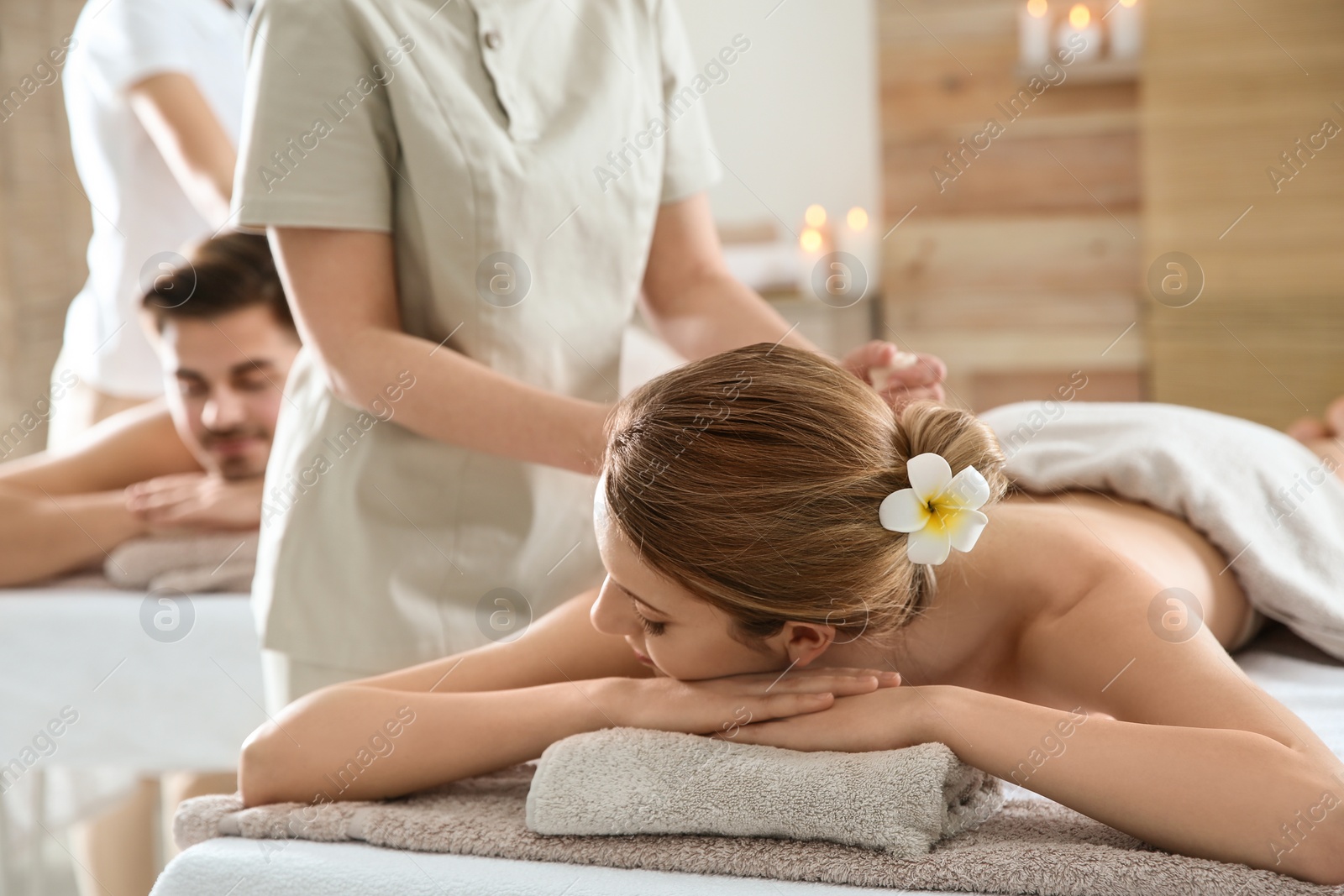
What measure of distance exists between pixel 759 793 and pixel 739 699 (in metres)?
0.09

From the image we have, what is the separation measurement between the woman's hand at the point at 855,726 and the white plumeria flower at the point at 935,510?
0.11 metres

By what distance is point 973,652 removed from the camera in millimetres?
969

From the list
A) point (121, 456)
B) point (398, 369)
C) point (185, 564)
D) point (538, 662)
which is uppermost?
point (398, 369)

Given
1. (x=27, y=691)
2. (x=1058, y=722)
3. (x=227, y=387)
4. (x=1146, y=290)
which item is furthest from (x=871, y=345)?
(x=1146, y=290)

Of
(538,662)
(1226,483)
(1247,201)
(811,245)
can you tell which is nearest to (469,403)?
(538,662)

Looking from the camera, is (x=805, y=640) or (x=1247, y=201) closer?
(x=805, y=640)

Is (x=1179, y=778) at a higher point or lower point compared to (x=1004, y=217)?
higher

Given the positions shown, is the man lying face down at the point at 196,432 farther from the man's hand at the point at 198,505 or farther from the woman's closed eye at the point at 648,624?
the woman's closed eye at the point at 648,624

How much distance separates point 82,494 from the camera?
5.81ft

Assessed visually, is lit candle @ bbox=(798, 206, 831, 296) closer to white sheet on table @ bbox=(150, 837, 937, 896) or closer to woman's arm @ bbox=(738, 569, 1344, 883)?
woman's arm @ bbox=(738, 569, 1344, 883)

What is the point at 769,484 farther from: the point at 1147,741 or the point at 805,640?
the point at 1147,741

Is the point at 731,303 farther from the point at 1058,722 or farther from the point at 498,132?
the point at 1058,722

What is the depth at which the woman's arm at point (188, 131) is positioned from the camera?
5.19 ft

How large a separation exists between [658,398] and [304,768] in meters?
0.39
